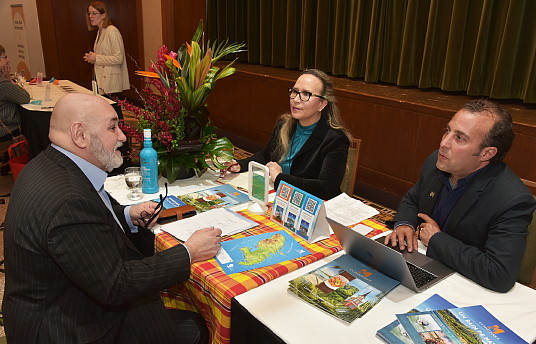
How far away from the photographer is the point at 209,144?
2.26 metres

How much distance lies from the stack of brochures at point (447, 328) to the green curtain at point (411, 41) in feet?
9.71

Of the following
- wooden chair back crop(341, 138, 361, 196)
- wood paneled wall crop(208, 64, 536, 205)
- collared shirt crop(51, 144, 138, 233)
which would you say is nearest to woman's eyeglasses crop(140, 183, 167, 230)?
collared shirt crop(51, 144, 138, 233)

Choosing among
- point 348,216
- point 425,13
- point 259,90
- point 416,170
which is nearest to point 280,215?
point 348,216

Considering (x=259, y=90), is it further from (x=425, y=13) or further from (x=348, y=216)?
(x=348, y=216)

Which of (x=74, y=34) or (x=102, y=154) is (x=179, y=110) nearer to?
(x=102, y=154)

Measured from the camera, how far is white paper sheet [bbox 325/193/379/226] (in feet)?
6.17

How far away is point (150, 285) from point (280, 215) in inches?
25.6

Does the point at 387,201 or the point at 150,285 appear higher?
the point at 150,285

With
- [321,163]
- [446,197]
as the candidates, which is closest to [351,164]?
[321,163]

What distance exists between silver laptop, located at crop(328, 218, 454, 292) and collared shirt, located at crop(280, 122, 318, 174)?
1039 millimetres

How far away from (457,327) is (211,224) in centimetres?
98

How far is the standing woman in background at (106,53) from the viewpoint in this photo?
5.33 m

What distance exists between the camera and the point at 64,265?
1.18 m

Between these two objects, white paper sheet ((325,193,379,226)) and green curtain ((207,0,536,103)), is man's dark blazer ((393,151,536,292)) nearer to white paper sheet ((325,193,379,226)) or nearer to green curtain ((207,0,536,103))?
white paper sheet ((325,193,379,226))
